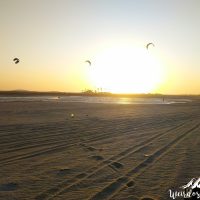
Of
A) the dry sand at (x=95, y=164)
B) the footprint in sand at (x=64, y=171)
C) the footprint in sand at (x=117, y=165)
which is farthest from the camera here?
the footprint in sand at (x=117, y=165)

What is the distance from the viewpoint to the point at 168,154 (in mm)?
9633

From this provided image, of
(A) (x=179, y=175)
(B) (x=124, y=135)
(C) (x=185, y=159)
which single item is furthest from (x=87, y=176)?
(B) (x=124, y=135)

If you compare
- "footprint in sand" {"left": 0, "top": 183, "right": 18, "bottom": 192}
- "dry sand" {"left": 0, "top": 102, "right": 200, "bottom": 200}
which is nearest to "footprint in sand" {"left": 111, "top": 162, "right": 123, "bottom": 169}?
"dry sand" {"left": 0, "top": 102, "right": 200, "bottom": 200}

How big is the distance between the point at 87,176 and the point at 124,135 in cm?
639

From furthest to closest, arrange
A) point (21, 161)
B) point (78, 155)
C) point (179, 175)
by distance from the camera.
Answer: point (78, 155) < point (21, 161) < point (179, 175)

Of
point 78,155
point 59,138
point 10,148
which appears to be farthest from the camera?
point 59,138

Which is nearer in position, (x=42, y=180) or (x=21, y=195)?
(x=21, y=195)

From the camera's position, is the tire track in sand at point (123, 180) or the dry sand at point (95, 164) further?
the dry sand at point (95, 164)

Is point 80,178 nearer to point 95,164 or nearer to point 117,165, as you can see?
point 95,164

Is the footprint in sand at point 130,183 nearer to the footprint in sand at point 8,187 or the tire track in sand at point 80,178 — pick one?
the tire track in sand at point 80,178

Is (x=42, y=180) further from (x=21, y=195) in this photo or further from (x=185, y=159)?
(x=185, y=159)

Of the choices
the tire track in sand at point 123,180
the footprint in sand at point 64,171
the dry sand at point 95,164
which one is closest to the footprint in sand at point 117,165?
the dry sand at point 95,164

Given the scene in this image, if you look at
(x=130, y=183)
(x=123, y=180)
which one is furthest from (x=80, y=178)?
(x=130, y=183)

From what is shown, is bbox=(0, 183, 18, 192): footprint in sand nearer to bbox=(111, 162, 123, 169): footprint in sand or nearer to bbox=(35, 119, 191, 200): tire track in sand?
bbox=(35, 119, 191, 200): tire track in sand
